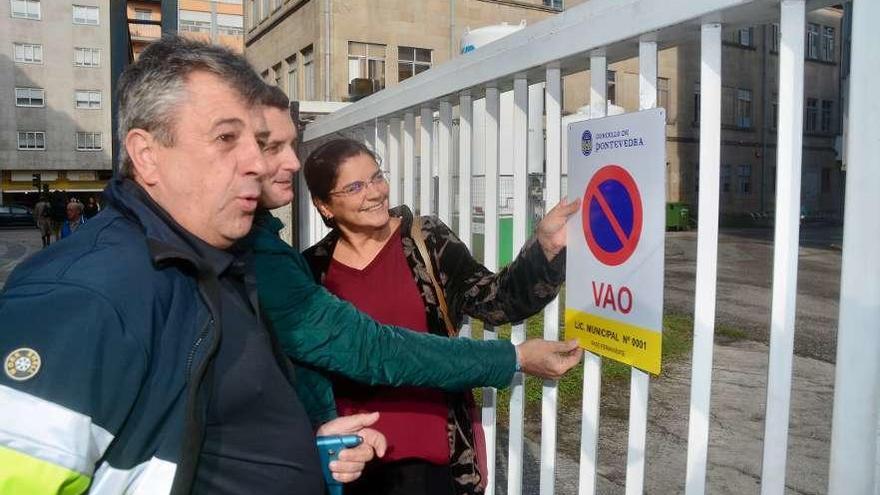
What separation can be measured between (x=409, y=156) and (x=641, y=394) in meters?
1.58

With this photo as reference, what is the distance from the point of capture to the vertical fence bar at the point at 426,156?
2777mm

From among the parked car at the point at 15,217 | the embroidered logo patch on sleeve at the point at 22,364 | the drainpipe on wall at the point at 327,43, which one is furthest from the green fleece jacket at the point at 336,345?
the parked car at the point at 15,217

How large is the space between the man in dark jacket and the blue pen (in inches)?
4.2

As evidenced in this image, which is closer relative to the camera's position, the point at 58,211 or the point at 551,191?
the point at 551,191

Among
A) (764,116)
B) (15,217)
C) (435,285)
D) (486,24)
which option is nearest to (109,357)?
(435,285)

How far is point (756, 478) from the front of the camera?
438 cm

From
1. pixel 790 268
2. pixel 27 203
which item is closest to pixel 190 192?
pixel 790 268

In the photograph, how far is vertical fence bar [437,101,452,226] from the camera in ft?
8.66

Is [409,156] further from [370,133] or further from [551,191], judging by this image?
[551,191]

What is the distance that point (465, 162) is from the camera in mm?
2508

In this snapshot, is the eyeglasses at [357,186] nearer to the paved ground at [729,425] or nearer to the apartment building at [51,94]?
the paved ground at [729,425]

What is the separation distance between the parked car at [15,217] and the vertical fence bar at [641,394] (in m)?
41.9

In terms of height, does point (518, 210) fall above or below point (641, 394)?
above

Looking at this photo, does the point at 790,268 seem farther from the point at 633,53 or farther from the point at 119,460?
the point at 119,460
